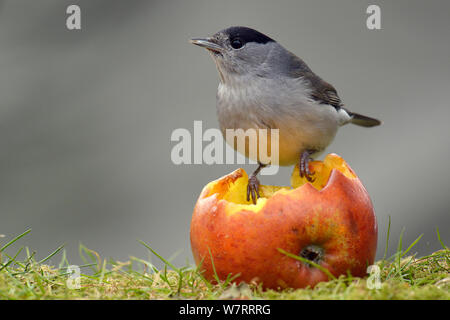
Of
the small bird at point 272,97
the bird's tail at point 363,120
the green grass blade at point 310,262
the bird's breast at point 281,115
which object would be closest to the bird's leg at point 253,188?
the small bird at point 272,97

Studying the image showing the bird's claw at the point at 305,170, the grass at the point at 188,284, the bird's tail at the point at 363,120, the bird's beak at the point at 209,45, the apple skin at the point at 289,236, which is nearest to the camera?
the grass at the point at 188,284

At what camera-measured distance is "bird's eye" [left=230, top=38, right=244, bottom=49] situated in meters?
3.21

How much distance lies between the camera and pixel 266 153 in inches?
115

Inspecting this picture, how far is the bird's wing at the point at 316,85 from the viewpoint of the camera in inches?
126

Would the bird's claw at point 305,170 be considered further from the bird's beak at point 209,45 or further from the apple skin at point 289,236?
the bird's beak at point 209,45

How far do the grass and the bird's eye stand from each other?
139cm

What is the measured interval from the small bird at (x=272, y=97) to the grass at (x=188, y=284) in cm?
67

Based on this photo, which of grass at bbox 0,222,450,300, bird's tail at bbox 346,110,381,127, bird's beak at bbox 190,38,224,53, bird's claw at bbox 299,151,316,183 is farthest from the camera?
bird's tail at bbox 346,110,381,127

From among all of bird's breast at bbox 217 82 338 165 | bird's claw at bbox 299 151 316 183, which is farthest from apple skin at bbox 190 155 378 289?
bird's breast at bbox 217 82 338 165

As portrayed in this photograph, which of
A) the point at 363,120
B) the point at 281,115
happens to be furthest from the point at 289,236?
the point at 363,120

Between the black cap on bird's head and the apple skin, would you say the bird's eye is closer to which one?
the black cap on bird's head
